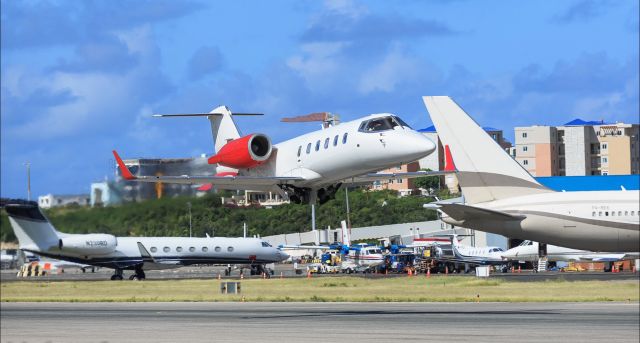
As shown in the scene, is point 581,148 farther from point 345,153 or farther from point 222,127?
point 345,153

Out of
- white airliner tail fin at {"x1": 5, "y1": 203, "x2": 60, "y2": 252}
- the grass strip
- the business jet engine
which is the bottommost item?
the grass strip

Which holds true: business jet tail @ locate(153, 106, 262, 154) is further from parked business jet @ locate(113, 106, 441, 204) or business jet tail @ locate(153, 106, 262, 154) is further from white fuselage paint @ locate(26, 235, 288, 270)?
white fuselage paint @ locate(26, 235, 288, 270)

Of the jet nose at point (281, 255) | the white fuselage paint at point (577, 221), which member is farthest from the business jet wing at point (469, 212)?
the jet nose at point (281, 255)

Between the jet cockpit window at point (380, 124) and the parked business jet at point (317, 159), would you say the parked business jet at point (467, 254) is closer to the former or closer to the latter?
the parked business jet at point (317, 159)

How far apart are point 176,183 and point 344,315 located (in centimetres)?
1250

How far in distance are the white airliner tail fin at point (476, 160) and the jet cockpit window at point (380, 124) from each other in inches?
737

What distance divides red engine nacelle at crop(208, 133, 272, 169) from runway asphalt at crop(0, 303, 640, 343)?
7.95 m

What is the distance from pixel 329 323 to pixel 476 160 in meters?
29.9

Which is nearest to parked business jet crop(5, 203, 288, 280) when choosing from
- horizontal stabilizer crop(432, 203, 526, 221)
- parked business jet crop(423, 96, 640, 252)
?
parked business jet crop(423, 96, 640, 252)

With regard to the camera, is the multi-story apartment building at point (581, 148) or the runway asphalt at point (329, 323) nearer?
the runway asphalt at point (329, 323)

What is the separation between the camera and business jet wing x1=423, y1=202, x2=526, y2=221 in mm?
68069

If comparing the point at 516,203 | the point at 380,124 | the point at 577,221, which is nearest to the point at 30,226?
the point at 380,124

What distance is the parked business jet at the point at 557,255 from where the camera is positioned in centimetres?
9671

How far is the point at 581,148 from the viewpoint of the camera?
3346 inches
